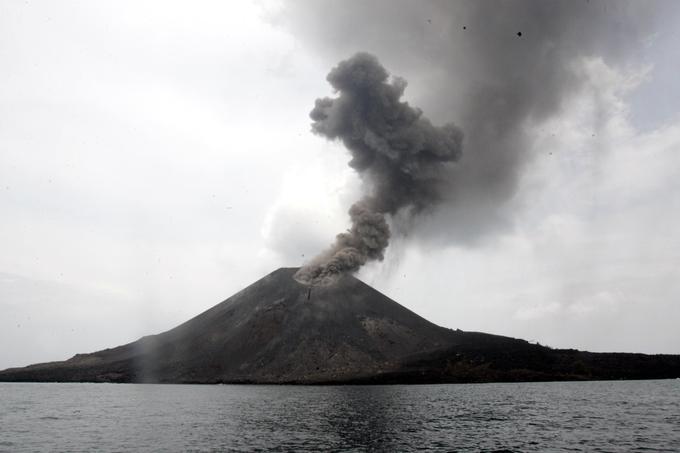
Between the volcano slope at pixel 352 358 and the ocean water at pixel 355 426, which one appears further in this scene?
the volcano slope at pixel 352 358

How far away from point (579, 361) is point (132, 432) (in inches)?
6697

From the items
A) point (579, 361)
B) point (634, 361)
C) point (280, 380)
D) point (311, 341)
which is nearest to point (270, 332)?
point (311, 341)

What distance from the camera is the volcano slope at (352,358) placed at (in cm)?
16075

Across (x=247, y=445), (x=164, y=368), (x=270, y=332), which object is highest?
(x=270, y=332)

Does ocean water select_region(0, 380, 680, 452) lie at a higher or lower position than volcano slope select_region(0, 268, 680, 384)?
lower

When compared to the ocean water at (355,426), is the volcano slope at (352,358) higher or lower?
higher

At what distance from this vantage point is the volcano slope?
527 feet

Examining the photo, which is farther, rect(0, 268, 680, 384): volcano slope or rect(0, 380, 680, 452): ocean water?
rect(0, 268, 680, 384): volcano slope

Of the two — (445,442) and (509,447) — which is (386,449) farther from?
(509,447)

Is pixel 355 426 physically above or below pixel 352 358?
below

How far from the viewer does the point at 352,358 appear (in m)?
170

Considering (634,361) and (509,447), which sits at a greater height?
(634,361)

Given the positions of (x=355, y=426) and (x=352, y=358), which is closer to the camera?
(x=355, y=426)

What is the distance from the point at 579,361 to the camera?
179 metres
